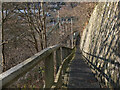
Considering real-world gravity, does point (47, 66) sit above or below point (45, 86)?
above

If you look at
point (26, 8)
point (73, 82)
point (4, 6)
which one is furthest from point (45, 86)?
point (26, 8)

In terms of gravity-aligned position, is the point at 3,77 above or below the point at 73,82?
above

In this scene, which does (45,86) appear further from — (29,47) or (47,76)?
(29,47)

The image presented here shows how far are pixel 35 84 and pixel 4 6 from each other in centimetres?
684

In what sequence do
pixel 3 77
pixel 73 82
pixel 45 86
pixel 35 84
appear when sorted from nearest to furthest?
pixel 3 77
pixel 35 84
pixel 45 86
pixel 73 82

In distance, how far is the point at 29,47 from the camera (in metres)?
11.0

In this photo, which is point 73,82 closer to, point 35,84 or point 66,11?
point 35,84

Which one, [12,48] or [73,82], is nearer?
[73,82]

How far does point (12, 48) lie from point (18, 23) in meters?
1.65

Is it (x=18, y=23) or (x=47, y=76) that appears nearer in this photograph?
(x=47, y=76)

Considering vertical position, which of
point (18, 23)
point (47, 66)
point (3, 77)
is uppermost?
point (18, 23)

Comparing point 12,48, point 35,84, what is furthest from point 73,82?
point 12,48

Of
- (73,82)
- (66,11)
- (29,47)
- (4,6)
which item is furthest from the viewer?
(66,11)

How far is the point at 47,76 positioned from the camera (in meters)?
2.21
